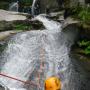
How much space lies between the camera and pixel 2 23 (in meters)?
12.8

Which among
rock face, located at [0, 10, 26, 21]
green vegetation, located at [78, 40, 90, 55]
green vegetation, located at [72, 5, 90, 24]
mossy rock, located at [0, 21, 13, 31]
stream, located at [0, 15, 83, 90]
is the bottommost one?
stream, located at [0, 15, 83, 90]

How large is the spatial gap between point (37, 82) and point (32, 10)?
8.27m

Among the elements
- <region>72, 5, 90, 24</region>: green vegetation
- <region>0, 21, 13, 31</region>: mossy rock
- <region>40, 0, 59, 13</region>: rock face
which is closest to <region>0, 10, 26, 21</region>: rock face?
<region>0, 21, 13, 31</region>: mossy rock

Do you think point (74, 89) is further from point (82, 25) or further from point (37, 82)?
point (82, 25)

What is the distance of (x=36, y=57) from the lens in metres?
10.7

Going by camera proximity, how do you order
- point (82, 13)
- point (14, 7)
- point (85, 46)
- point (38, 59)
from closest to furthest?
point (85, 46)
point (38, 59)
point (82, 13)
point (14, 7)

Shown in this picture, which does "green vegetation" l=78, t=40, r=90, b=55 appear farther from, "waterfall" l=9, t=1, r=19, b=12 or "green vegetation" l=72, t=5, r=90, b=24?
"waterfall" l=9, t=1, r=19, b=12

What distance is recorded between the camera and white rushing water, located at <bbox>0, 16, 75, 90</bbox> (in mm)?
9992

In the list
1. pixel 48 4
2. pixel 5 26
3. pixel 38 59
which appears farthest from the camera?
pixel 48 4

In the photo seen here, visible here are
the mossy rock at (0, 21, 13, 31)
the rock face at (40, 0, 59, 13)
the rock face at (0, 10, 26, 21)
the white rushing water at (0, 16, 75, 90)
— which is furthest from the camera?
the rock face at (40, 0, 59, 13)

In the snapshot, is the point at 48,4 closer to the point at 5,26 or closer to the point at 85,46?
the point at 5,26

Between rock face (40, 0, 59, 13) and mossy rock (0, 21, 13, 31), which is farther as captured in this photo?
rock face (40, 0, 59, 13)

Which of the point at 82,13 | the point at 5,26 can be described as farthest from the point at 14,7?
the point at 82,13

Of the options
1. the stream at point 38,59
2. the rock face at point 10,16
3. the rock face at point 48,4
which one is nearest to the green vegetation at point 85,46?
the stream at point 38,59
